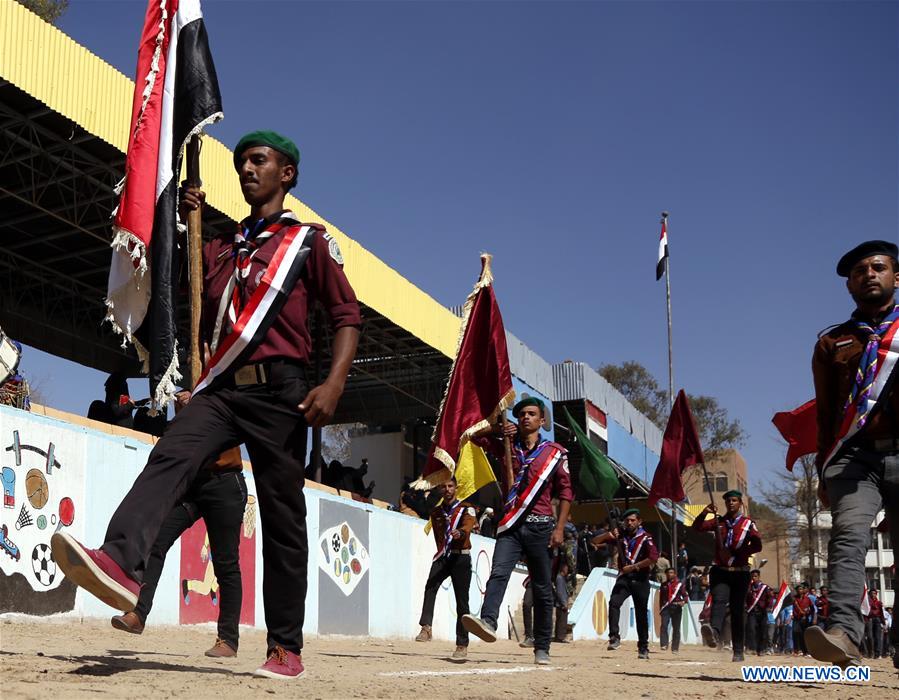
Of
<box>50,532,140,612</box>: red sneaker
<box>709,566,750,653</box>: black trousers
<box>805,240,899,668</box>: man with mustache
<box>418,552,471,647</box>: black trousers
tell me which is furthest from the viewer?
<box>709,566,750,653</box>: black trousers

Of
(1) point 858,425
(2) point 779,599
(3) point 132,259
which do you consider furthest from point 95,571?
(2) point 779,599

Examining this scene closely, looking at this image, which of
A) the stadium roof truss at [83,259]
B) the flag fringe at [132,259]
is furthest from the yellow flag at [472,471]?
the flag fringe at [132,259]

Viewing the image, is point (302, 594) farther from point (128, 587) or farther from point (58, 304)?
point (58, 304)

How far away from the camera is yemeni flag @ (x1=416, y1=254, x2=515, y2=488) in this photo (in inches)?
408

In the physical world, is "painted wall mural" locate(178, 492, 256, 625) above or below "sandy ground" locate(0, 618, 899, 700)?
above

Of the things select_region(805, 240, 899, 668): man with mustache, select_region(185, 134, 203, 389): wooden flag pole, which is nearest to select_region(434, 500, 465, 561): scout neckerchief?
select_region(805, 240, 899, 668): man with mustache

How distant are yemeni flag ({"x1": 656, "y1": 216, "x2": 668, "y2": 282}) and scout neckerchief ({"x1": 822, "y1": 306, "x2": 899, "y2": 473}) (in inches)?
1225

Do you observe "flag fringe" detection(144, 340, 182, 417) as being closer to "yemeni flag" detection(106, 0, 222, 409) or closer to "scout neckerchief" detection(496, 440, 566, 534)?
"yemeni flag" detection(106, 0, 222, 409)

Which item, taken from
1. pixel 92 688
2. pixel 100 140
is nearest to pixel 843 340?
pixel 92 688

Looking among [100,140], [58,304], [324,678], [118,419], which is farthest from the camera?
[58,304]

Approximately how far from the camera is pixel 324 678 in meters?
5.41

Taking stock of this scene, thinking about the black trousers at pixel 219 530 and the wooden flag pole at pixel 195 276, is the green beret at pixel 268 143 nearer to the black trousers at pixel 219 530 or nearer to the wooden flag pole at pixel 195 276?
the wooden flag pole at pixel 195 276

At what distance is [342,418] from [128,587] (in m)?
31.7

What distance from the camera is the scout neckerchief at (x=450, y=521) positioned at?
42.4ft
